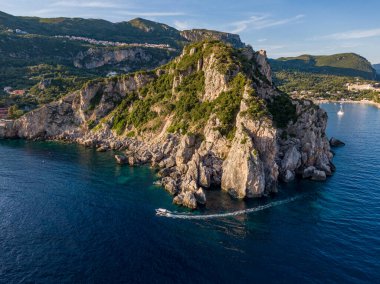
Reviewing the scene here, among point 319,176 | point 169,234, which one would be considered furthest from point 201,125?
point 169,234

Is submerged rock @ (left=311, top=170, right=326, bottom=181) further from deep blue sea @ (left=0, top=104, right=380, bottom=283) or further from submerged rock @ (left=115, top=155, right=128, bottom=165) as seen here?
submerged rock @ (left=115, top=155, right=128, bottom=165)

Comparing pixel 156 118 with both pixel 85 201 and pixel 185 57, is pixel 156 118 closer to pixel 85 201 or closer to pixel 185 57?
pixel 185 57

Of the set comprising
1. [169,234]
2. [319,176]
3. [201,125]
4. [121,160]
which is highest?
[201,125]

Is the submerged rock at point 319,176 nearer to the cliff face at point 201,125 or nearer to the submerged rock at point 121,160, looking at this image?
the cliff face at point 201,125

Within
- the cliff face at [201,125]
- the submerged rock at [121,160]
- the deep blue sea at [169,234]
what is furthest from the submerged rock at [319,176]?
the submerged rock at [121,160]

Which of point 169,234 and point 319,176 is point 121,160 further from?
point 319,176

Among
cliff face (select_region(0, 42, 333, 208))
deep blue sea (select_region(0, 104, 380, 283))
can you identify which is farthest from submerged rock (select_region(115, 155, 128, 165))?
deep blue sea (select_region(0, 104, 380, 283))

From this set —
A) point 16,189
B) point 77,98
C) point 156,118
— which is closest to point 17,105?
point 77,98
